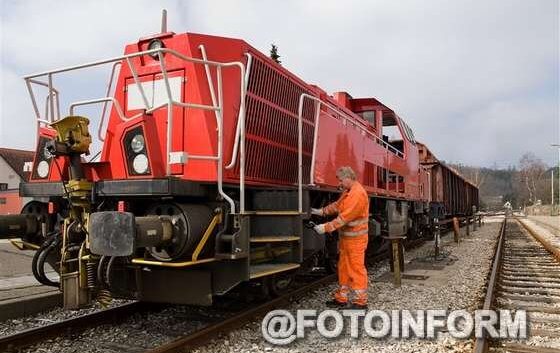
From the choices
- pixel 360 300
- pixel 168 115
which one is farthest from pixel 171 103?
pixel 360 300

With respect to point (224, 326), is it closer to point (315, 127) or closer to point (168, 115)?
point (168, 115)

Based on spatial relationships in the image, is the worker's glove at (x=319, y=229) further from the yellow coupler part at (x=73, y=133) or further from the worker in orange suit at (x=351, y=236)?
the yellow coupler part at (x=73, y=133)

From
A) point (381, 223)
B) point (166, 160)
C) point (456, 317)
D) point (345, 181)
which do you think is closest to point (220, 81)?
point (166, 160)

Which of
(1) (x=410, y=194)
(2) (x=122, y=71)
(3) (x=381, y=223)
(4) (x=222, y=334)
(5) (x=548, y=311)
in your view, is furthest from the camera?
(1) (x=410, y=194)

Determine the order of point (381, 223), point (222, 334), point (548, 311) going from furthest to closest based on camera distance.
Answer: point (381, 223)
point (548, 311)
point (222, 334)

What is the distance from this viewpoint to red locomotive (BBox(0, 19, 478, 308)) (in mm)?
4297

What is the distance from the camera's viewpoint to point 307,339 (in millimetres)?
5012

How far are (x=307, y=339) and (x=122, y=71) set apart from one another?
345cm

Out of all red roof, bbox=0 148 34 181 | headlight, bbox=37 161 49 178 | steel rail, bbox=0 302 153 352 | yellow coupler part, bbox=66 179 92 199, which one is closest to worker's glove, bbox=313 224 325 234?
steel rail, bbox=0 302 153 352

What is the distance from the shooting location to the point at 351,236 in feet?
20.9

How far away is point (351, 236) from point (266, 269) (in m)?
1.71

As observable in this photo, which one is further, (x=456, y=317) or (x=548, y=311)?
(x=548, y=311)

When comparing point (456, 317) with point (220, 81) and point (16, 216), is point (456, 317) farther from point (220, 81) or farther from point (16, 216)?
point (16, 216)

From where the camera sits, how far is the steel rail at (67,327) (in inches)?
178
